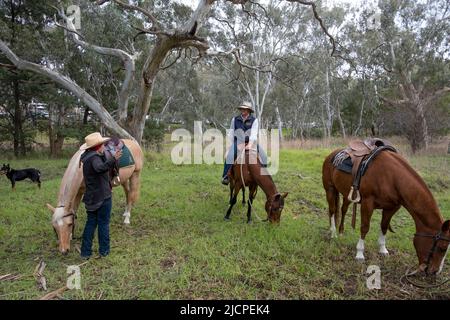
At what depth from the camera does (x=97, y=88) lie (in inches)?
666

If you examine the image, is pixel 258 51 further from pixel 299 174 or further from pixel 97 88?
pixel 299 174

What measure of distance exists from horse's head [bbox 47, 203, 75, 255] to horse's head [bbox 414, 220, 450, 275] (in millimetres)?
4182

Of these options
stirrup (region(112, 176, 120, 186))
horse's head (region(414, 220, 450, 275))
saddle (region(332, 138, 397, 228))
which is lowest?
horse's head (region(414, 220, 450, 275))

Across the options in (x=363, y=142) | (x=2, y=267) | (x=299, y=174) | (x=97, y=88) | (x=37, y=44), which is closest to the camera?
(x=2, y=267)

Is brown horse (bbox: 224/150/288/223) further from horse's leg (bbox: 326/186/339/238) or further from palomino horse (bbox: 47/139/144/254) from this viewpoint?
palomino horse (bbox: 47/139/144/254)

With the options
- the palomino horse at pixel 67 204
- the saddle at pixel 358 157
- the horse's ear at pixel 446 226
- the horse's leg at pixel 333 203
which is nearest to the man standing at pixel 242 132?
the horse's leg at pixel 333 203

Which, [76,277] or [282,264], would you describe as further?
[282,264]

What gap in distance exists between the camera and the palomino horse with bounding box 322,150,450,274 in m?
3.35

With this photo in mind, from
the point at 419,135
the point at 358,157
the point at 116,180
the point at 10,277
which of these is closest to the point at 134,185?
the point at 116,180

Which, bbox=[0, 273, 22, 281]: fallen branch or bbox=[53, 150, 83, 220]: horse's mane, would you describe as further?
bbox=[53, 150, 83, 220]: horse's mane

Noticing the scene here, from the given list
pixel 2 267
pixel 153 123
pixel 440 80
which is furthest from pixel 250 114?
pixel 440 80

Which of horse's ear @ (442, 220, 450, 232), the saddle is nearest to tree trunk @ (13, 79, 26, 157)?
the saddle

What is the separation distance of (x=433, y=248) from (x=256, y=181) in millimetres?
2748
